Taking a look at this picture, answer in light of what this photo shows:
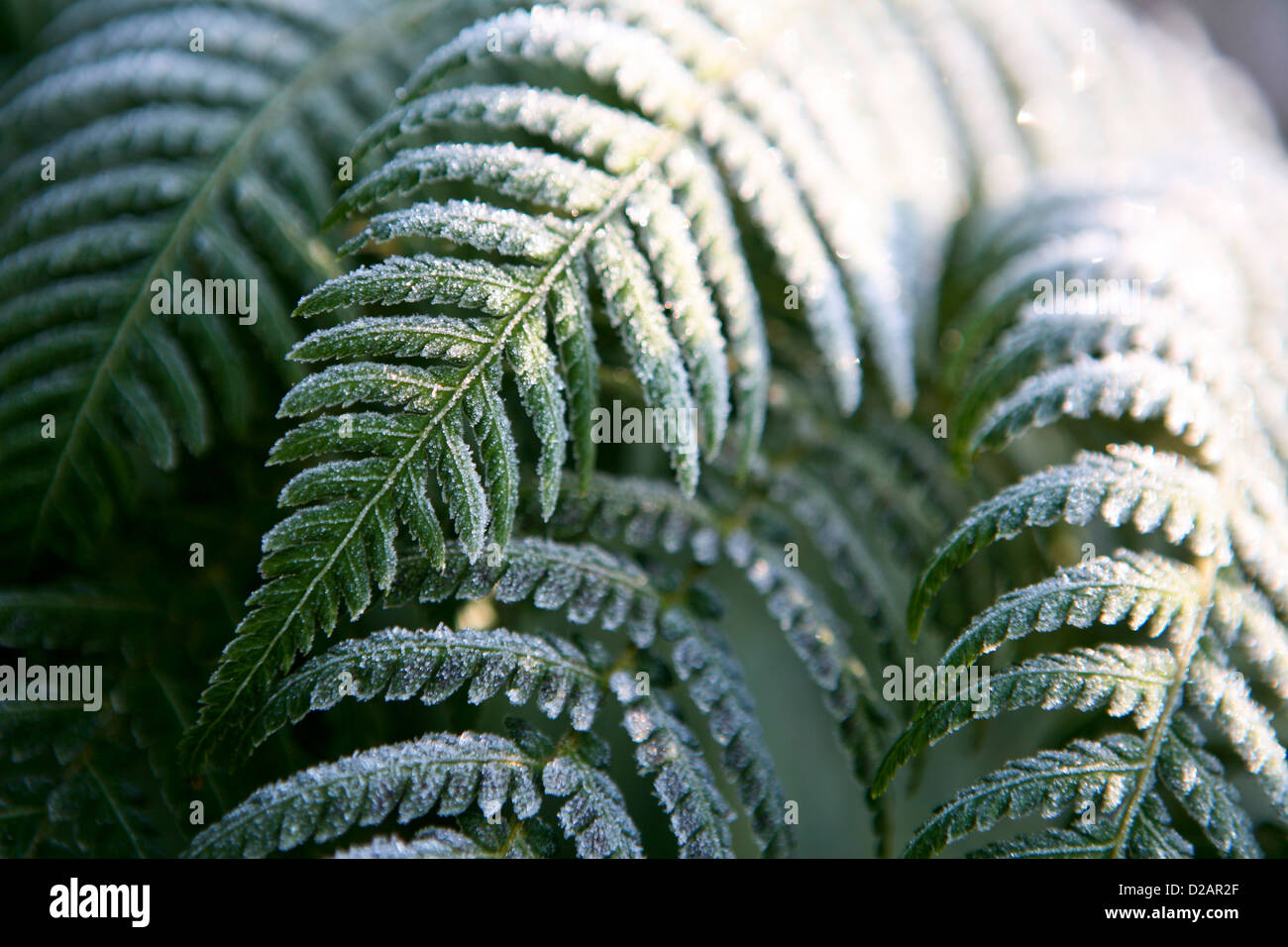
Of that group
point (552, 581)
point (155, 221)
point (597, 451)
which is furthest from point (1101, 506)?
point (155, 221)

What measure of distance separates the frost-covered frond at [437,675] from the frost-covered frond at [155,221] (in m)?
0.29

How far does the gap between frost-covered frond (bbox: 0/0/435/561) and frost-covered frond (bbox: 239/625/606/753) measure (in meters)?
0.29

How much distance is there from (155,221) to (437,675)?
589 mm

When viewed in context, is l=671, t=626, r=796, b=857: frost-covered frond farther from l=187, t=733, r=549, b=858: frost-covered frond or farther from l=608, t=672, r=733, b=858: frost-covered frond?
l=187, t=733, r=549, b=858: frost-covered frond

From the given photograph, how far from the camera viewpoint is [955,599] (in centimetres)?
94

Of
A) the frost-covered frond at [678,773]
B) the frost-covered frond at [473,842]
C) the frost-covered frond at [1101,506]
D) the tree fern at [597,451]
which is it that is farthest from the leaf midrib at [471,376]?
the frost-covered frond at [1101,506]

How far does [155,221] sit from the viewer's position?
0.85 meters

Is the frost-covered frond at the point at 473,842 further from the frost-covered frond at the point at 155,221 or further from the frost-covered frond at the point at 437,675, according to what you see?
the frost-covered frond at the point at 155,221

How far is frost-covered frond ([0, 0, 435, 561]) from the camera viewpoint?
0.77 meters

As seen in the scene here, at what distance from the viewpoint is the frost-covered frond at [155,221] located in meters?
0.77

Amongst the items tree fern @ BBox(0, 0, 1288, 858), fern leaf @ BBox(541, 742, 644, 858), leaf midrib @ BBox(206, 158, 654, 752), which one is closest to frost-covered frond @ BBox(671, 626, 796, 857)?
tree fern @ BBox(0, 0, 1288, 858)

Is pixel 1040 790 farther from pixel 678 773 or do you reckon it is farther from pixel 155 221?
pixel 155 221

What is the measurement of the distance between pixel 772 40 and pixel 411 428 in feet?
2.24

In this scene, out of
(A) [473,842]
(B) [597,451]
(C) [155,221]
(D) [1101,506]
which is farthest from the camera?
(B) [597,451]
